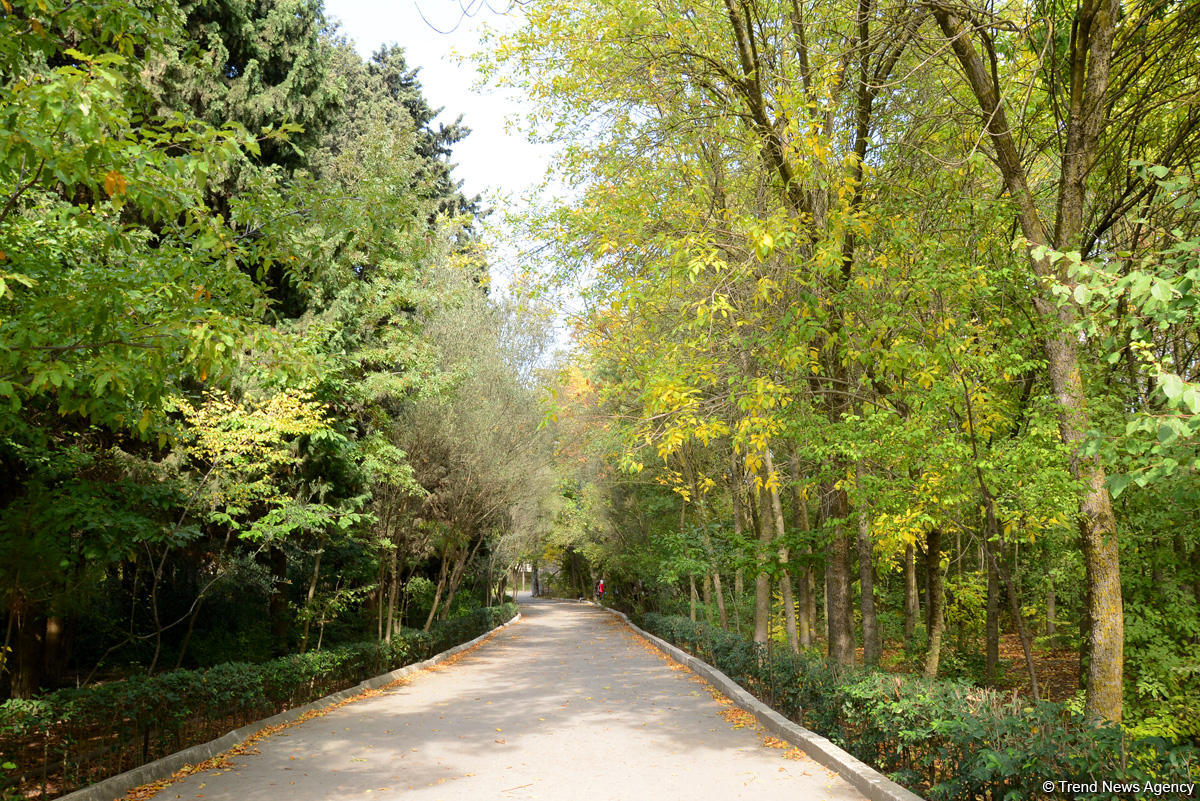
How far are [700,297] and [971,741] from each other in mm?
7297

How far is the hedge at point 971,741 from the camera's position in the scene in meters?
4.22

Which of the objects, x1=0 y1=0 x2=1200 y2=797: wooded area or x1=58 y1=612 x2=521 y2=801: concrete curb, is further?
x1=58 y1=612 x2=521 y2=801: concrete curb

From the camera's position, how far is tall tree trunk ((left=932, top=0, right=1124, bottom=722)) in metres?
6.36

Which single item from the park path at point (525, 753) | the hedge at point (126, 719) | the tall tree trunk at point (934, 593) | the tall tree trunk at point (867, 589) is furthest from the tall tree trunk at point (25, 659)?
the tall tree trunk at point (934, 593)

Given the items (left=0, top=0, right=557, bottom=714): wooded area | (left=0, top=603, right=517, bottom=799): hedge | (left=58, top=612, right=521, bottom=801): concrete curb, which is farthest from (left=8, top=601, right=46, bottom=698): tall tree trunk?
(left=58, top=612, right=521, bottom=801): concrete curb

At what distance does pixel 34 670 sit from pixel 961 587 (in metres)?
16.5

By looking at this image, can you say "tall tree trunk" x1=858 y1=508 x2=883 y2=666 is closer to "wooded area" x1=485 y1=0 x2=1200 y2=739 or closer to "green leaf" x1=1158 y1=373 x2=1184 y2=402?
"wooded area" x1=485 y1=0 x2=1200 y2=739

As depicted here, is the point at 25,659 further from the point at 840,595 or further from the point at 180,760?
the point at 840,595

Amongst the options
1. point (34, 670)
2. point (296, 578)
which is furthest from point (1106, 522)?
point (296, 578)

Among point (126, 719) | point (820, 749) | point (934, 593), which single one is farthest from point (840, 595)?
point (126, 719)

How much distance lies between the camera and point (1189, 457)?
3.34m

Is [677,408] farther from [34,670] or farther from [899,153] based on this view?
[34,670]

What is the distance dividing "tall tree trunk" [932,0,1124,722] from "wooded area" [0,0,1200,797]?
42mm

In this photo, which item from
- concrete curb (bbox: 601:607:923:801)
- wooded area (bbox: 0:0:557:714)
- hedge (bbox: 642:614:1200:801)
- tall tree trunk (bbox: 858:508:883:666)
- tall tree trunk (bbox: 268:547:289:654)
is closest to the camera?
hedge (bbox: 642:614:1200:801)
